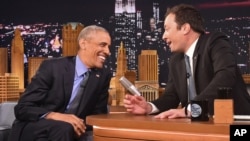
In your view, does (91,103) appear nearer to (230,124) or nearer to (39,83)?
(39,83)

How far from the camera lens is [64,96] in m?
2.44

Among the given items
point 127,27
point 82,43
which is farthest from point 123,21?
point 82,43

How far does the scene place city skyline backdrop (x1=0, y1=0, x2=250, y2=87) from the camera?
3914 millimetres

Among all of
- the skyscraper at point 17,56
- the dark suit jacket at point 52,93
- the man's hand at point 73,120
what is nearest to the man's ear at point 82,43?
the dark suit jacket at point 52,93

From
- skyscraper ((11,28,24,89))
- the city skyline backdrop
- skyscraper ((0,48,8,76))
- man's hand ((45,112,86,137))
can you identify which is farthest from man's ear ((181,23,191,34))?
skyscraper ((0,48,8,76))

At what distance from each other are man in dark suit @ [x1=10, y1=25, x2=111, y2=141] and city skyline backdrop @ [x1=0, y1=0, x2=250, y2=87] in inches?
62.4

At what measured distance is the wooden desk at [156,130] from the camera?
4.78 feet

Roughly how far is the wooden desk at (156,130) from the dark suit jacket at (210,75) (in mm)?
430

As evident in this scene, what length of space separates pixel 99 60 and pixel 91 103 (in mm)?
283

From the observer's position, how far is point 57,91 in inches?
95.3

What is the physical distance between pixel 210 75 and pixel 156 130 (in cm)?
74

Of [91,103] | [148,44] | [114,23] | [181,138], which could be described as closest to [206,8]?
[148,44]

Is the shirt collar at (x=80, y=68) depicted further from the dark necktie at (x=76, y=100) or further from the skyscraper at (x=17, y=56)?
the skyscraper at (x=17, y=56)

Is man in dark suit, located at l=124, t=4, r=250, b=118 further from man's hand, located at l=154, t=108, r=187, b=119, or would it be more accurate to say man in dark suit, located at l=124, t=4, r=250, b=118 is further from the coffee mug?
the coffee mug
